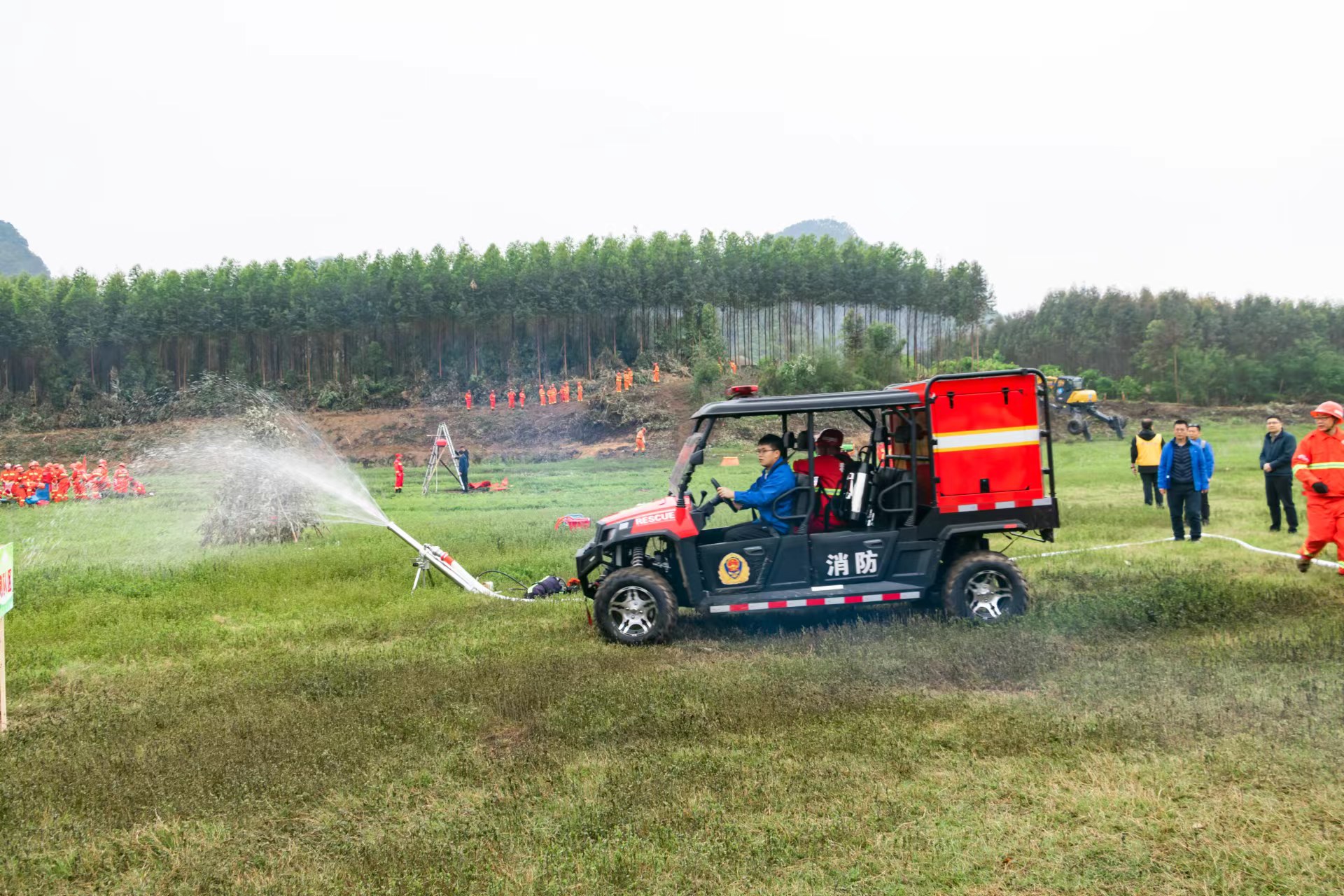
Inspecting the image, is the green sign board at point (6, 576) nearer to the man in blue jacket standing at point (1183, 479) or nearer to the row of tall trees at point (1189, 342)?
the man in blue jacket standing at point (1183, 479)

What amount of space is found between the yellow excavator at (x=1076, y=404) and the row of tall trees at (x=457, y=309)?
66.2 ft

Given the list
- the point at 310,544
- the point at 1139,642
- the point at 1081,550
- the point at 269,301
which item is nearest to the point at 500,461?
the point at 269,301

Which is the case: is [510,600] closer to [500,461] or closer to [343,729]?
[343,729]

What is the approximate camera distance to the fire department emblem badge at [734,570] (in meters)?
8.83

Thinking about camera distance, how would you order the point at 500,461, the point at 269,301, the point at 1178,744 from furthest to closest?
the point at 269,301
the point at 500,461
the point at 1178,744

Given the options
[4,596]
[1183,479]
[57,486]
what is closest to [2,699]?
[4,596]

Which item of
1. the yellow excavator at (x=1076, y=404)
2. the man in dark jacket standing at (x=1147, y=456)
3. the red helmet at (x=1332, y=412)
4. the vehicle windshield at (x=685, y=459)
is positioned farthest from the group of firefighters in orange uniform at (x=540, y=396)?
the red helmet at (x=1332, y=412)

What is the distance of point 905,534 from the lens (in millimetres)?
8945

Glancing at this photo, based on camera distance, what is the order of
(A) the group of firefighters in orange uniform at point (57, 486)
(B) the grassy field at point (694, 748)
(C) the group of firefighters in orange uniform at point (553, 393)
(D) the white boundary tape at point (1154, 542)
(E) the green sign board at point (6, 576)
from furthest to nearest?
(C) the group of firefighters in orange uniform at point (553, 393) < (A) the group of firefighters in orange uniform at point (57, 486) < (D) the white boundary tape at point (1154, 542) < (E) the green sign board at point (6, 576) < (B) the grassy field at point (694, 748)

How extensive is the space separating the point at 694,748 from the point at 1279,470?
1173 cm

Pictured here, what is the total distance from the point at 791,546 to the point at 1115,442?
36.5m

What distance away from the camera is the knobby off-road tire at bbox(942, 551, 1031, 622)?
884cm

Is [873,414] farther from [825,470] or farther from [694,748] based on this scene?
[694,748]

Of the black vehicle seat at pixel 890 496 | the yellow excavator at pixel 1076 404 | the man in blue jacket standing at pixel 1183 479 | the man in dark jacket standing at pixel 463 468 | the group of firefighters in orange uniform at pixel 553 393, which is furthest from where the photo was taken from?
the group of firefighters in orange uniform at pixel 553 393
